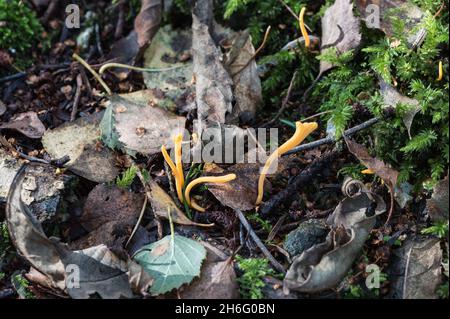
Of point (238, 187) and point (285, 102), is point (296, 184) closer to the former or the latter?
point (238, 187)

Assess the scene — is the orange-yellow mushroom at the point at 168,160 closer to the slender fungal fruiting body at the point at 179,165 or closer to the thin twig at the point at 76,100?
the slender fungal fruiting body at the point at 179,165

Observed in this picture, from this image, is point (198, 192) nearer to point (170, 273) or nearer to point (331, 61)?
point (170, 273)

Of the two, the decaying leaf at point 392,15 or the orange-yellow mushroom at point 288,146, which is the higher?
the decaying leaf at point 392,15

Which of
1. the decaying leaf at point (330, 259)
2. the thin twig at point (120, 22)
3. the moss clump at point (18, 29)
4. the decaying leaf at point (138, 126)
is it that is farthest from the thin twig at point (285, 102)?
the moss clump at point (18, 29)

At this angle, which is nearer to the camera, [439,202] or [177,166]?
[439,202]

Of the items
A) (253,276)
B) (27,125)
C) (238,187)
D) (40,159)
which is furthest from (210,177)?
(27,125)

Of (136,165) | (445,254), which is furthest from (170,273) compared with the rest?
A: (445,254)
